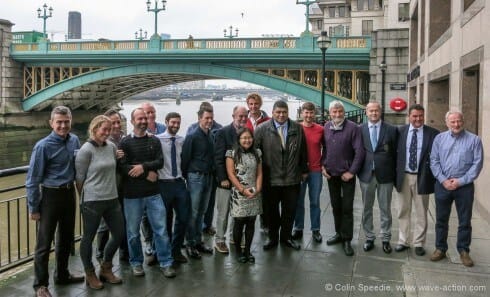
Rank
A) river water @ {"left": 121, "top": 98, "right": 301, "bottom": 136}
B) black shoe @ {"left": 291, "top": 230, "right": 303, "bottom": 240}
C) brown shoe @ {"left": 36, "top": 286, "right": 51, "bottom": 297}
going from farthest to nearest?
river water @ {"left": 121, "top": 98, "right": 301, "bottom": 136} → black shoe @ {"left": 291, "top": 230, "right": 303, "bottom": 240} → brown shoe @ {"left": 36, "top": 286, "right": 51, "bottom": 297}

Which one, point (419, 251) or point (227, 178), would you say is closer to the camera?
point (227, 178)

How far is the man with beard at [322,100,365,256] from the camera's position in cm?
565

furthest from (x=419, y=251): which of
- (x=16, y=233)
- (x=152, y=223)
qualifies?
(x=16, y=233)

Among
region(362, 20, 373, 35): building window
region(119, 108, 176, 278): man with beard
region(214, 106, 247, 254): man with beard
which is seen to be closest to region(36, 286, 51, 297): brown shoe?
region(119, 108, 176, 278): man with beard

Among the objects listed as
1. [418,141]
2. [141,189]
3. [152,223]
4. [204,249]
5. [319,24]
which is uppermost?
[319,24]

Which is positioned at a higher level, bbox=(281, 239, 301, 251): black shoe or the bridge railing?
the bridge railing

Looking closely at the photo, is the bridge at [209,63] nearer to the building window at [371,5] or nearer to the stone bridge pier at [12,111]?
the stone bridge pier at [12,111]

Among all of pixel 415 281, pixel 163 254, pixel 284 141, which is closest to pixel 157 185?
pixel 163 254

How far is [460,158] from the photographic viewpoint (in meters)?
5.11

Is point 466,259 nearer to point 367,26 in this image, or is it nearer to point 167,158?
point 167,158

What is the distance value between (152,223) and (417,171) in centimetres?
311

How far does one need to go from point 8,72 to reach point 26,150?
5.43 m

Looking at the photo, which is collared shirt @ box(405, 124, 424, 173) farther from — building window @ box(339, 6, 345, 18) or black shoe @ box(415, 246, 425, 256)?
building window @ box(339, 6, 345, 18)

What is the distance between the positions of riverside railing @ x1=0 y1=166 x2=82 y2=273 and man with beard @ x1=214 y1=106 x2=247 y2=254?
1.90 metres
